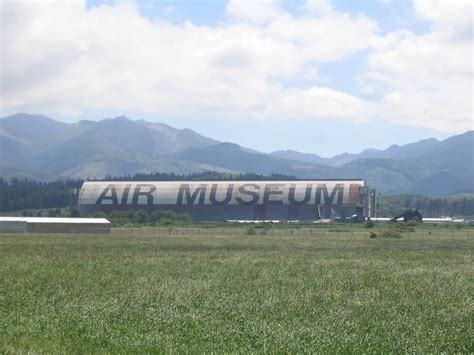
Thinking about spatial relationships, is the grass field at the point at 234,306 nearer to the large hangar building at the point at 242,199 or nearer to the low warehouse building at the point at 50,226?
the low warehouse building at the point at 50,226

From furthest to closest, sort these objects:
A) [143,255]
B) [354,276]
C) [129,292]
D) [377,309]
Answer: [143,255], [354,276], [129,292], [377,309]

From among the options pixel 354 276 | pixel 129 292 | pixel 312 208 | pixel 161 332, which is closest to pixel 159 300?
pixel 129 292

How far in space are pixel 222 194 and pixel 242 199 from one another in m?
5.20

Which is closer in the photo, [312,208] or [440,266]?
[440,266]

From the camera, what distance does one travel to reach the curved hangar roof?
562 ft

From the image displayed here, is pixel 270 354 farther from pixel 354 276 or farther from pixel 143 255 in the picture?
pixel 143 255

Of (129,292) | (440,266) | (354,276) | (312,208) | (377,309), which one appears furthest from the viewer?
(312,208)

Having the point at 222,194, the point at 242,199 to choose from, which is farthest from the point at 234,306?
the point at 222,194

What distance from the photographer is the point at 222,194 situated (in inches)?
6909

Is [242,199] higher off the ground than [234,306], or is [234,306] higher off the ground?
[242,199]

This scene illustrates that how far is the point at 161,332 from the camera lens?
75.7ft

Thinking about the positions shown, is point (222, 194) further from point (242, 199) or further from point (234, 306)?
point (234, 306)

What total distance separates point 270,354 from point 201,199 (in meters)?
156

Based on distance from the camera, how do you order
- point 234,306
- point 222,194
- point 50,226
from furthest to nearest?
point 222,194 → point 50,226 → point 234,306
